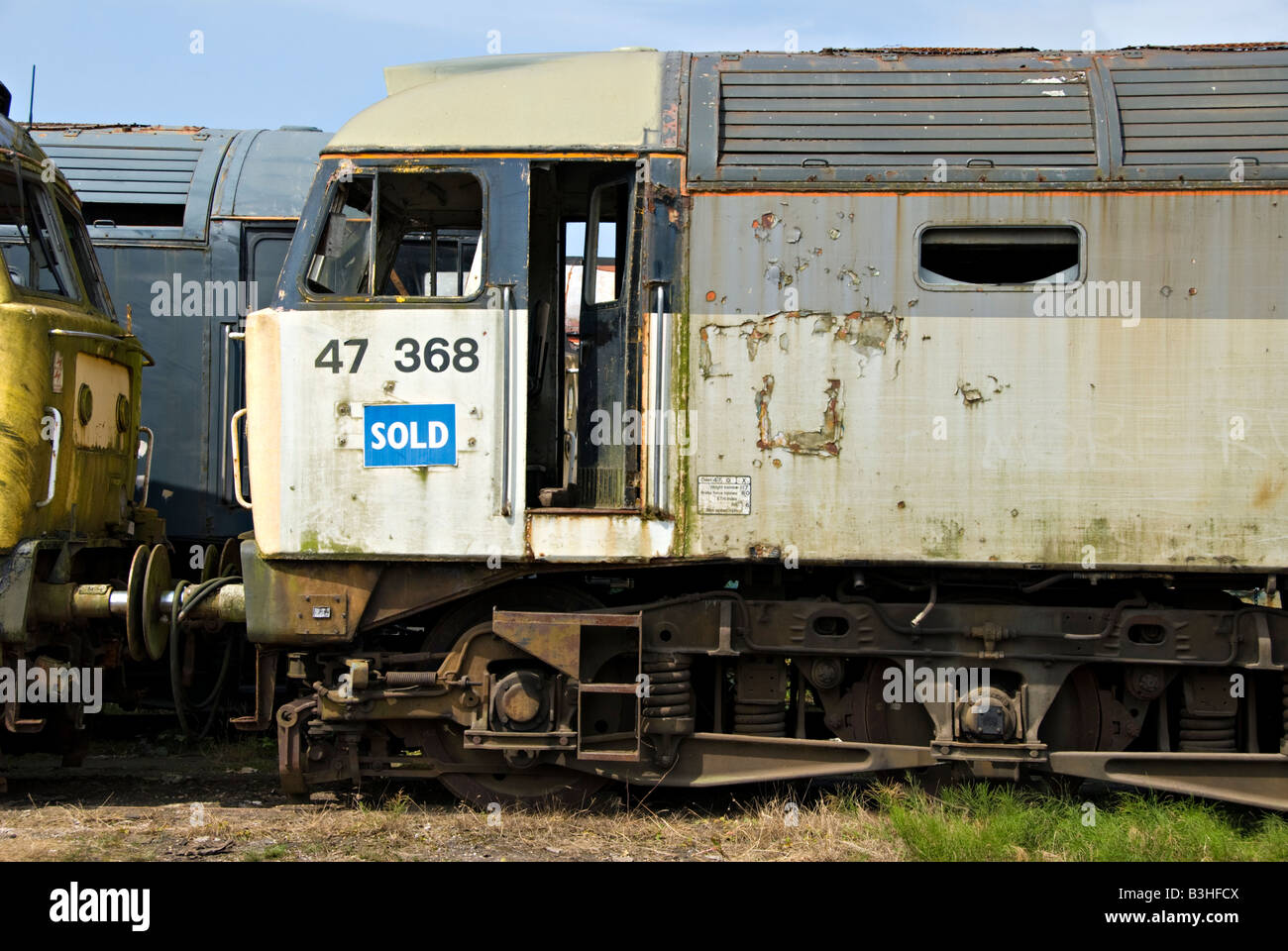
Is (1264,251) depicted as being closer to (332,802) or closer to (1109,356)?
(1109,356)

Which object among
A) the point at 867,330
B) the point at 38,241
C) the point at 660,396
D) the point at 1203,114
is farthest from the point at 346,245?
the point at 1203,114

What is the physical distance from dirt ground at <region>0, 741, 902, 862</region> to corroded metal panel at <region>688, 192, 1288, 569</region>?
1.35 meters

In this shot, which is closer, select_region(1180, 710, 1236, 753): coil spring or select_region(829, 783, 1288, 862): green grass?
select_region(829, 783, 1288, 862): green grass

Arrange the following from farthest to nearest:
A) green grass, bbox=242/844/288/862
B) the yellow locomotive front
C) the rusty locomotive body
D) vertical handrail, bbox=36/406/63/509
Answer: vertical handrail, bbox=36/406/63/509 < the yellow locomotive front < the rusty locomotive body < green grass, bbox=242/844/288/862

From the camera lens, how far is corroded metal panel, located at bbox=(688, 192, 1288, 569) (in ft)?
17.2

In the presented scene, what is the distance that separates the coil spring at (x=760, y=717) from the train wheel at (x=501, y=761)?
2.62 ft

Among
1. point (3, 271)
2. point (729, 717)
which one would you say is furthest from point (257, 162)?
point (729, 717)

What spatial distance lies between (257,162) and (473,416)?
402cm

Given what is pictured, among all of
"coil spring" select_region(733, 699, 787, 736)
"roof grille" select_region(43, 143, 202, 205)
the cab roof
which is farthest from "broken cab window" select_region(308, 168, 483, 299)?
"roof grille" select_region(43, 143, 202, 205)

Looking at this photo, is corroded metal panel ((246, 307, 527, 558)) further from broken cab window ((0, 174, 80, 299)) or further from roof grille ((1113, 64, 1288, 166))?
roof grille ((1113, 64, 1288, 166))

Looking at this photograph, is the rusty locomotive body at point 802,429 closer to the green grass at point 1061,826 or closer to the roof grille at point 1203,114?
the roof grille at point 1203,114

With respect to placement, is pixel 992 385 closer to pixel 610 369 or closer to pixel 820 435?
pixel 820 435

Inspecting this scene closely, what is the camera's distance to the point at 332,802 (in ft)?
20.0

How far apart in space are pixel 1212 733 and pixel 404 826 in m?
4.00
